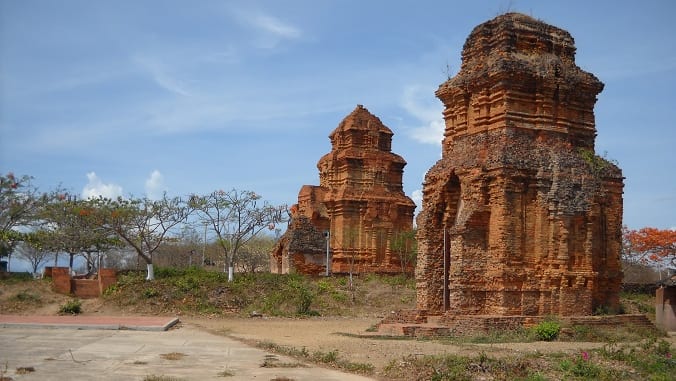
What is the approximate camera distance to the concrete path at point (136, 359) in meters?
9.97

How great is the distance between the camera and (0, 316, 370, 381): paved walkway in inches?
393

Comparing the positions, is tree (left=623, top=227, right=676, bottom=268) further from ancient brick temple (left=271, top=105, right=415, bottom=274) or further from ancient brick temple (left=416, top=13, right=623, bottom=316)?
ancient brick temple (left=416, top=13, right=623, bottom=316)

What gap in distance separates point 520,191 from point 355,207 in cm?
1831

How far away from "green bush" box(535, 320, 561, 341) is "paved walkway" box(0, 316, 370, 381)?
6.25 metres

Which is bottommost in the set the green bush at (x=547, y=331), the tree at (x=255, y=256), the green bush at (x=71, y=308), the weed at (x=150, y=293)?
the green bush at (x=71, y=308)

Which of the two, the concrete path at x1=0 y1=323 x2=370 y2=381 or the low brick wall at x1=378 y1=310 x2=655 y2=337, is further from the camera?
the low brick wall at x1=378 y1=310 x2=655 y2=337

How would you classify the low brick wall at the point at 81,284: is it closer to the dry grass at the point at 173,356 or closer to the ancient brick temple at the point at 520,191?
the ancient brick temple at the point at 520,191

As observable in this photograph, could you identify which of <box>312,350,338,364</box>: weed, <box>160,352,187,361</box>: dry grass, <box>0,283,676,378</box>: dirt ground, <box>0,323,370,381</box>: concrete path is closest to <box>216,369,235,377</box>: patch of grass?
<box>0,323,370,381</box>: concrete path

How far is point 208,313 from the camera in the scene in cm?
2545

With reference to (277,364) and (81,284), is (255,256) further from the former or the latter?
(277,364)

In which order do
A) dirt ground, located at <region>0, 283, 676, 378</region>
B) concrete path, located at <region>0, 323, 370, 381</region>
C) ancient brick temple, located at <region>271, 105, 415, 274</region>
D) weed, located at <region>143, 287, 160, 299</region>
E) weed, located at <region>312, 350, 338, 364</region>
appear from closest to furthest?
concrete path, located at <region>0, 323, 370, 381</region>, weed, located at <region>312, 350, 338, 364</region>, dirt ground, located at <region>0, 283, 676, 378</region>, weed, located at <region>143, 287, 160, 299</region>, ancient brick temple, located at <region>271, 105, 415, 274</region>

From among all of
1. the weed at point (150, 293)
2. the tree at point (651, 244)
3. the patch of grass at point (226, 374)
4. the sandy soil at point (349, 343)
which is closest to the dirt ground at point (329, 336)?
the sandy soil at point (349, 343)

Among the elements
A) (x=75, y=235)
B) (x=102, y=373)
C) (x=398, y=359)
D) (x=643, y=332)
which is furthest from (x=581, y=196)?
(x=75, y=235)

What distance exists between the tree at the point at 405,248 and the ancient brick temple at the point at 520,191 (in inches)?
577
